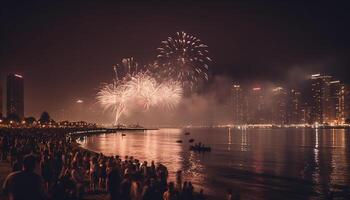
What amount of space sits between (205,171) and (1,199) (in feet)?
96.5

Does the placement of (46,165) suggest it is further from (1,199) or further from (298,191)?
(298,191)

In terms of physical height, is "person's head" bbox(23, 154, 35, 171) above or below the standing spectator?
above

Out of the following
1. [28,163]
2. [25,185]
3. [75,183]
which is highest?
[28,163]

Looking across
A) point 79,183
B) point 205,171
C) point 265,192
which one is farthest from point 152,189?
point 205,171

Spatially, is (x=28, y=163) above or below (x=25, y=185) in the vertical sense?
above

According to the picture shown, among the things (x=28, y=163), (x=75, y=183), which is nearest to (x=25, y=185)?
(x=28, y=163)

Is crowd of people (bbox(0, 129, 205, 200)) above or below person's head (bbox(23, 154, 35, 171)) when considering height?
below

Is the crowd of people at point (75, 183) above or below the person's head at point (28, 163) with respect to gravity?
below

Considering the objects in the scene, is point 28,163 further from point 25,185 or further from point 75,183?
point 75,183

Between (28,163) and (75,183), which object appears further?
(75,183)

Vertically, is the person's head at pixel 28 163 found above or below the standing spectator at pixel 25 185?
above

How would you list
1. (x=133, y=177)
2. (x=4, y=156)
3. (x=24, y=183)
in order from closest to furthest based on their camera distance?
(x=24, y=183) < (x=133, y=177) < (x=4, y=156)

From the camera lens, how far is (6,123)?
571 feet

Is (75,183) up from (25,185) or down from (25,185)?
down
